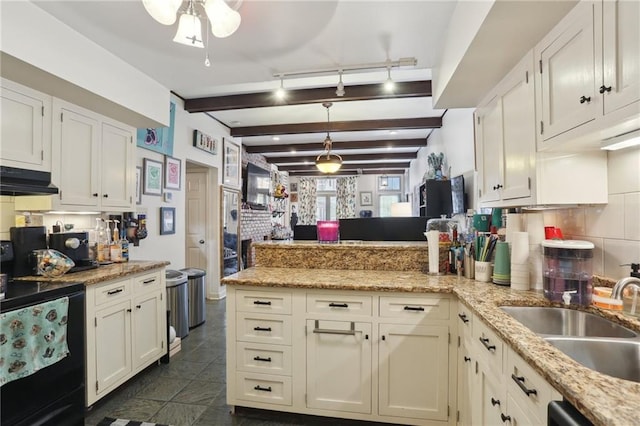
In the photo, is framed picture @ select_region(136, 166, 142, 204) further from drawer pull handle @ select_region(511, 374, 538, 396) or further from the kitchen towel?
drawer pull handle @ select_region(511, 374, 538, 396)

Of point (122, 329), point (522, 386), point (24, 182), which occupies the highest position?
point (24, 182)

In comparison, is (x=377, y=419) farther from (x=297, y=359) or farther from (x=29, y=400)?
(x=29, y=400)

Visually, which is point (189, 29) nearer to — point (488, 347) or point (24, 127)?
point (24, 127)

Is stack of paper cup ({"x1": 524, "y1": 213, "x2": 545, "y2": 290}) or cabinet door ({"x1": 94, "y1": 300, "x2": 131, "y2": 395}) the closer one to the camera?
stack of paper cup ({"x1": 524, "y1": 213, "x2": 545, "y2": 290})

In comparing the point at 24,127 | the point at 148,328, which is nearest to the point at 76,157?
the point at 24,127

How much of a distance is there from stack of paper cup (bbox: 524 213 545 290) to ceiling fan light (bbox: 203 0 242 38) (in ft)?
6.14

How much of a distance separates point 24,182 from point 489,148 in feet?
9.85

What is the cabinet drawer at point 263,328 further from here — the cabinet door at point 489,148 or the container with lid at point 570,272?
the cabinet door at point 489,148

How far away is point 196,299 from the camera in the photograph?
397cm

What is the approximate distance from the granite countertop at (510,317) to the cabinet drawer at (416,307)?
0.19 feet

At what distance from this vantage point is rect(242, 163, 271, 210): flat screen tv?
659cm

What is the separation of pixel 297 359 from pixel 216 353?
59.5 inches

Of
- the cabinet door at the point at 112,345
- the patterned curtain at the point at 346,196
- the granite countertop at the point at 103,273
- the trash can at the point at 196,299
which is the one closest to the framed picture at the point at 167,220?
the trash can at the point at 196,299

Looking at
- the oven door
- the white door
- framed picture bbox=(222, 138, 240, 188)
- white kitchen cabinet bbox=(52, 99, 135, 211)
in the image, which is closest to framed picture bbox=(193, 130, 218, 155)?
framed picture bbox=(222, 138, 240, 188)
